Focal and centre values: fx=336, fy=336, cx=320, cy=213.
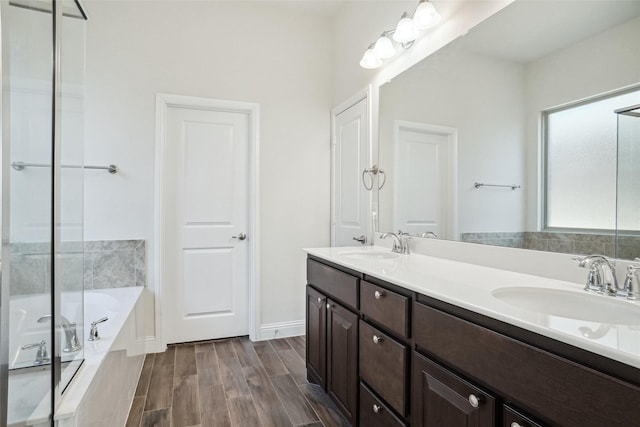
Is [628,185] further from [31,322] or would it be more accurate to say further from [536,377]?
[31,322]

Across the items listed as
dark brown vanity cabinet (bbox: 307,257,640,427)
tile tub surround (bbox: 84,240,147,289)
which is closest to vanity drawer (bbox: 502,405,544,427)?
dark brown vanity cabinet (bbox: 307,257,640,427)

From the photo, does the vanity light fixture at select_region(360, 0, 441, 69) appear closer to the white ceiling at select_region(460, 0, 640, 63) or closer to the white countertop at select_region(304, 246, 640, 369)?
the white ceiling at select_region(460, 0, 640, 63)

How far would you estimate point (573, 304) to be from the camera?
1.06 m

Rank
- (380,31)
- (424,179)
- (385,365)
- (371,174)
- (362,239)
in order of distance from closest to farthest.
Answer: (385,365) < (424,179) < (380,31) < (371,174) < (362,239)

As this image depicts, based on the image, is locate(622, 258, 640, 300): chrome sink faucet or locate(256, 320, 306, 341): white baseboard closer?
locate(622, 258, 640, 300): chrome sink faucet

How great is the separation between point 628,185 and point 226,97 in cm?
279

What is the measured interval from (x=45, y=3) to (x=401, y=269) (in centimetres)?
158

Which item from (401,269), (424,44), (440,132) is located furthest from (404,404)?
(424,44)

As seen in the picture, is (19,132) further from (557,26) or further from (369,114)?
(369,114)

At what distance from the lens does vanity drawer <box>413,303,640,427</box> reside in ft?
2.08

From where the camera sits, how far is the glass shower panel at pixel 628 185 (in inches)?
41.0

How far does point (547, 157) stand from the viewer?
4.41ft

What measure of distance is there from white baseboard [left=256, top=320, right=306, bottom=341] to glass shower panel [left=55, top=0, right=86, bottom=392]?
5.88ft

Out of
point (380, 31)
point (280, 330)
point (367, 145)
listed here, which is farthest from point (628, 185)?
point (280, 330)
